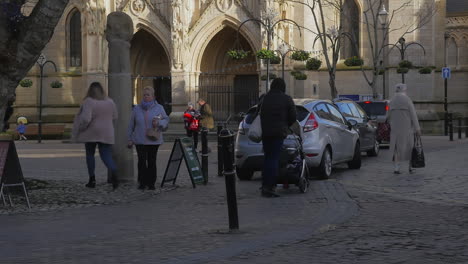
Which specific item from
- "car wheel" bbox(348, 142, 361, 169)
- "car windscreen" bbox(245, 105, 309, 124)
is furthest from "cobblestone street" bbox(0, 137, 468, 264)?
"car wheel" bbox(348, 142, 361, 169)

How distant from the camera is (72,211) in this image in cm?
1087

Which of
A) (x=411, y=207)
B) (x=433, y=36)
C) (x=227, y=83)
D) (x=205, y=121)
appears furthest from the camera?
(x=227, y=83)

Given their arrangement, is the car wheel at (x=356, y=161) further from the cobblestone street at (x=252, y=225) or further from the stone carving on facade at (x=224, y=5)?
the stone carving on facade at (x=224, y=5)

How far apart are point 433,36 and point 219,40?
11.4 meters

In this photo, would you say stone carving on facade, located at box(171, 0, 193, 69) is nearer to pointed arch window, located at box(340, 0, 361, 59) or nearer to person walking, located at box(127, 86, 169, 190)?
pointed arch window, located at box(340, 0, 361, 59)

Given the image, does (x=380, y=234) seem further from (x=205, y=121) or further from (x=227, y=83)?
(x=227, y=83)

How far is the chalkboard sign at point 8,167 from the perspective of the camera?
1097cm

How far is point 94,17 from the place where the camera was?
→ 137 feet

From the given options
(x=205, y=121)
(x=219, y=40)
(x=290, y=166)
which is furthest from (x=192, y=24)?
(x=290, y=166)

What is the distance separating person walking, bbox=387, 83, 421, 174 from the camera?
15.7 m

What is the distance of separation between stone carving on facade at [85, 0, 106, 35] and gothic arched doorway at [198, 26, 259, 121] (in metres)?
5.75

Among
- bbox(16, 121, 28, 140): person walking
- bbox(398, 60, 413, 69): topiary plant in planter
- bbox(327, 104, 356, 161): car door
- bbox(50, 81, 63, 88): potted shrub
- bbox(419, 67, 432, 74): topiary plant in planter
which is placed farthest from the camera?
bbox(50, 81, 63, 88): potted shrub

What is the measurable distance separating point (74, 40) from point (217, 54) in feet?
25.8

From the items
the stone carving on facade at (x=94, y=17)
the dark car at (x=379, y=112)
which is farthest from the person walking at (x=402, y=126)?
the stone carving on facade at (x=94, y=17)
